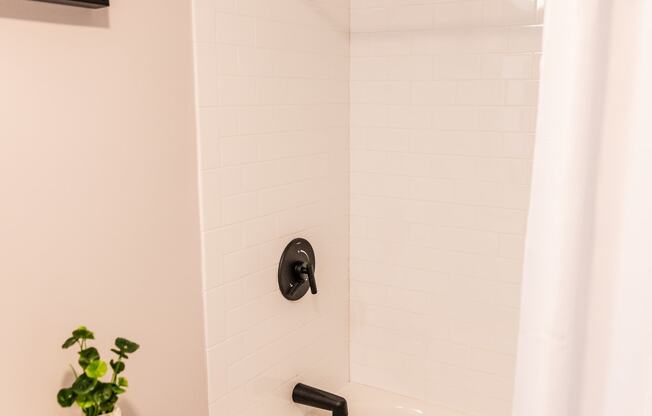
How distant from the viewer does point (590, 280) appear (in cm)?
91

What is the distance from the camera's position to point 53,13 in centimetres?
115

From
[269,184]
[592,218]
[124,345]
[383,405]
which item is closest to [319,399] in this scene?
[383,405]

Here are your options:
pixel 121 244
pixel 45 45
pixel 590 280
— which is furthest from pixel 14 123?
pixel 590 280

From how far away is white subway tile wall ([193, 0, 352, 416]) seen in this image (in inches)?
62.3

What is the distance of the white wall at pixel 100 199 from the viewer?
1130 mm

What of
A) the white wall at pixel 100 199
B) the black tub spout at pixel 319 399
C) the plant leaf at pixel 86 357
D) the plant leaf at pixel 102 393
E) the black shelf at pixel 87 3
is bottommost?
the black tub spout at pixel 319 399

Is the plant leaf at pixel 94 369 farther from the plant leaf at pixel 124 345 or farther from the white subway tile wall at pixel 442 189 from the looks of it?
the white subway tile wall at pixel 442 189

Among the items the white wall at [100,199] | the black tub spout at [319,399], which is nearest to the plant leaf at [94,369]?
the white wall at [100,199]

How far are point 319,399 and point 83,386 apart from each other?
38.8 inches

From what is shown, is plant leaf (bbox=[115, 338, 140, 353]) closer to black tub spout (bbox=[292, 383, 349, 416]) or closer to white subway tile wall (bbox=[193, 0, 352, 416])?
white subway tile wall (bbox=[193, 0, 352, 416])

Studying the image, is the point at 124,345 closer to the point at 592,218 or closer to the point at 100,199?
the point at 100,199

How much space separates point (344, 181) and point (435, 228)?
1.17 feet

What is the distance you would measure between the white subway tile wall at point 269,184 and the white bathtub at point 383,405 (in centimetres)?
9

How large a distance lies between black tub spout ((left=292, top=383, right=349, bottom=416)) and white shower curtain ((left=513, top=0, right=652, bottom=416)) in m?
1.07
